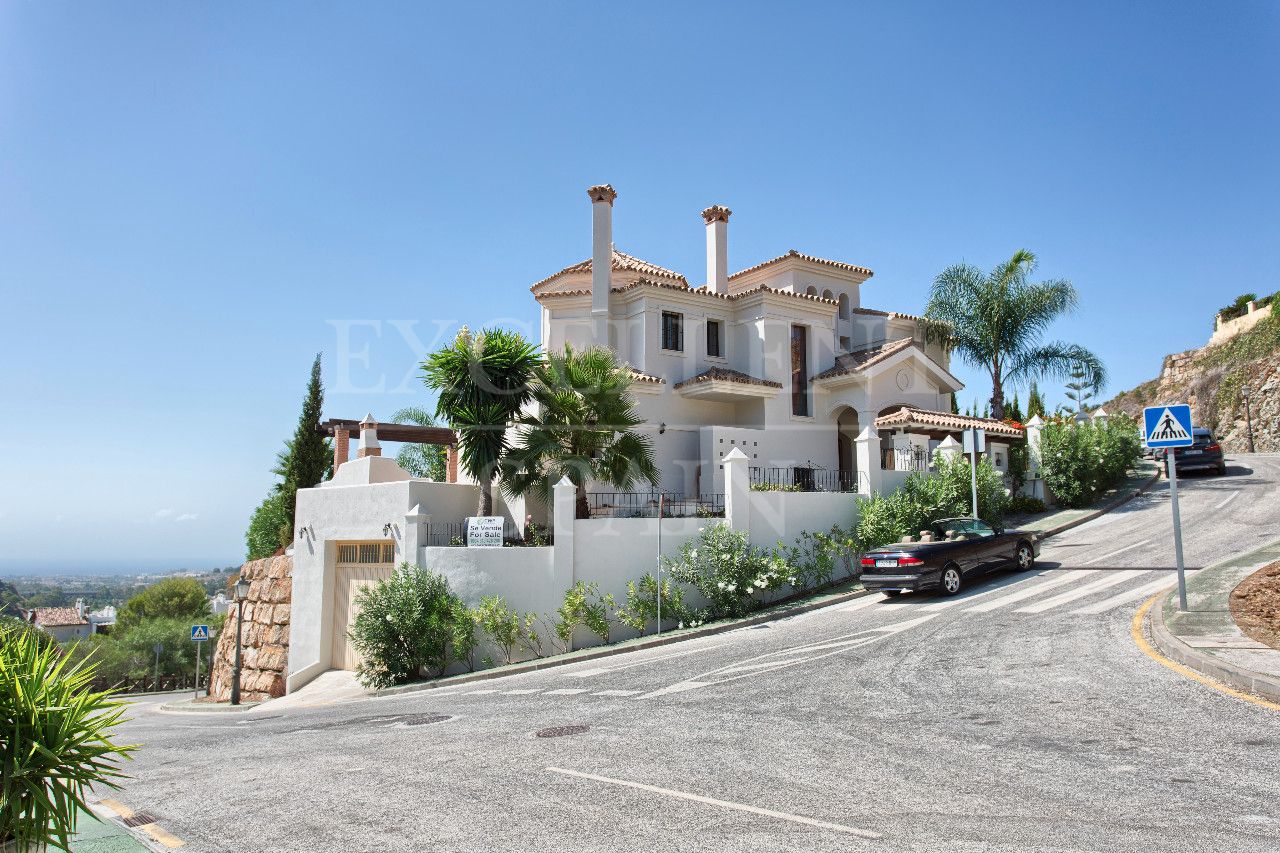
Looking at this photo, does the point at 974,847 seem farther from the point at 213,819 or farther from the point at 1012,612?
the point at 1012,612

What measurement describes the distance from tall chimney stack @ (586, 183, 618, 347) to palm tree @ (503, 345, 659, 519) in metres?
6.33

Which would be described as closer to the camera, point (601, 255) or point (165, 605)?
point (601, 255)

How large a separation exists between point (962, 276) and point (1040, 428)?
310 inches

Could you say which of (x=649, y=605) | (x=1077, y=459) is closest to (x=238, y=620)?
(x=649, y=605)

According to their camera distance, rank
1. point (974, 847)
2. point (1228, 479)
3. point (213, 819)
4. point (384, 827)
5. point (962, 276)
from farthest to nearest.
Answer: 1. point (962, 276)
2. point (1228, 479)
3. point (213, 819)
4. point (384, 827)
5. point (974, 847)

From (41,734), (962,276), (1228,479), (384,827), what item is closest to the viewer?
(41,734)

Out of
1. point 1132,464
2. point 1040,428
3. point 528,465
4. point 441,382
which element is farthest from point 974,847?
point 1132,464

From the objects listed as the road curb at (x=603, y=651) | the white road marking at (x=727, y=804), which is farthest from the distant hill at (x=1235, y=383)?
the white road marking at (x=727, y=804)

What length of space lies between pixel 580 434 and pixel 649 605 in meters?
4.44

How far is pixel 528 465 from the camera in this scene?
1962 centimetres

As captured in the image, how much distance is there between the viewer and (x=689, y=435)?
86.8 feet

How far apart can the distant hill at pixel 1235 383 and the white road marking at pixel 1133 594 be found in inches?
1610

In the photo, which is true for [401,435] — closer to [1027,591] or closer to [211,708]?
[211,708]

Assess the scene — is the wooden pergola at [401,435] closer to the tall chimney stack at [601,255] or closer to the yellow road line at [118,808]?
the tall chimney stack at [601,255]
